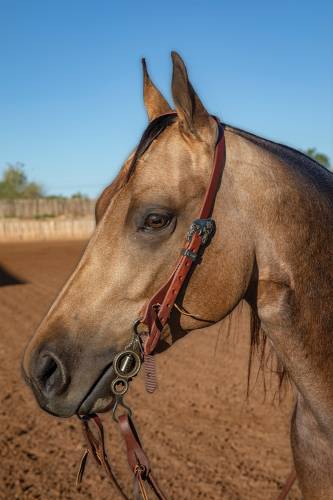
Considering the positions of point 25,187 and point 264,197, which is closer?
point 264,197

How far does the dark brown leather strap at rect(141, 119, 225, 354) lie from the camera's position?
1.96 metres

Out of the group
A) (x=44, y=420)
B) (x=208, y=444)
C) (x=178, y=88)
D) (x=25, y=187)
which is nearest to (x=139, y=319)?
(x=178, y=88)

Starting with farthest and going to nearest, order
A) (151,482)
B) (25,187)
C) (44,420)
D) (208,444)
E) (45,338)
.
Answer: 1. (25,187)
2. (44,420)
3. (208,444)
4. (151,482)
5. (45,338)

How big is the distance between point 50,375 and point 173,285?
622 millimetres

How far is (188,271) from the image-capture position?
78.3 inches

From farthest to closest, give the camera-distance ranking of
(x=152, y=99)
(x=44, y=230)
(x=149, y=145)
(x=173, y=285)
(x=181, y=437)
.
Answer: (x=44, y=230) < (x=181, y=437) < (x=152, y=99) < (x=149, y=145) < (x=173, y=285)

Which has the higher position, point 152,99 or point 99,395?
point 152,99

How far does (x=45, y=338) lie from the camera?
1965mm

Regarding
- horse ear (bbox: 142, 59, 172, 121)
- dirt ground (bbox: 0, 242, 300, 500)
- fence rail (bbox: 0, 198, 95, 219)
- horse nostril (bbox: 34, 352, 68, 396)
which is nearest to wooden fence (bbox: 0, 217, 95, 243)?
fence rail (bbox: 0, 198, 95, 219)

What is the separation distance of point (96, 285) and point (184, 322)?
41cm

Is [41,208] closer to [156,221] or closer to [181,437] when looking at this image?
[181,437]

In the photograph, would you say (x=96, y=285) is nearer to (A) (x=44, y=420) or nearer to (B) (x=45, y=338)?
(B) (x=45, y=338)

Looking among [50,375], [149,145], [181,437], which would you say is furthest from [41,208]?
[50,375]

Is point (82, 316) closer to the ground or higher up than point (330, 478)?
higher up
